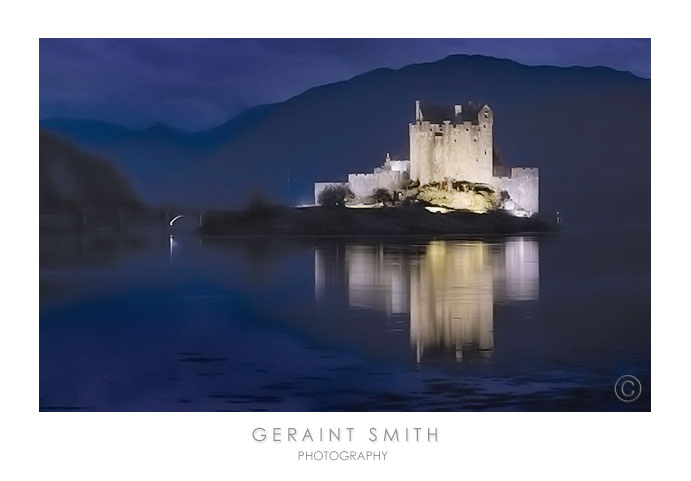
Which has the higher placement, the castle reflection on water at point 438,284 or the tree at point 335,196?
the tree at point 335,196

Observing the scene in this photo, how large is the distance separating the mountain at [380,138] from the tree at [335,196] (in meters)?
0.28

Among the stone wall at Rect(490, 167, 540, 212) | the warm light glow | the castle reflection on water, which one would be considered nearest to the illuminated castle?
the stone wall at Rect(490, 167, 540, 212)

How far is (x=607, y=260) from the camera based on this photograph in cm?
1427

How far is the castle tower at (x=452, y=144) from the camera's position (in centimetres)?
1866

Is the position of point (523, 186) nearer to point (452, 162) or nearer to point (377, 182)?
point (452, 162)

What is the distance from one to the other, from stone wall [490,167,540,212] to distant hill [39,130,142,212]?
267 inches

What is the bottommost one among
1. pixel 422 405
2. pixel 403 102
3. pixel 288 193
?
pixel 422 405

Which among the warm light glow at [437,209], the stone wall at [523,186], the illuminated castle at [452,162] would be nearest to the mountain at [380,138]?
the stone wall at [523,186]

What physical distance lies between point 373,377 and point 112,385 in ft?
6.31

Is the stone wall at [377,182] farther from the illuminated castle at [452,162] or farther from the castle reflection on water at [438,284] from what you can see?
the castle reflection on water at [438,284]

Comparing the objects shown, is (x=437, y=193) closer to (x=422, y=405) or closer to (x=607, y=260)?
(x=607, y=260)

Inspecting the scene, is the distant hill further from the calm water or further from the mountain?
the calm water

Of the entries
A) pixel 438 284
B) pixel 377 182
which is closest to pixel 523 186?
pixel 377 182
